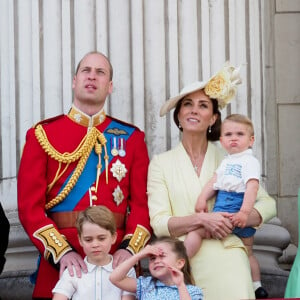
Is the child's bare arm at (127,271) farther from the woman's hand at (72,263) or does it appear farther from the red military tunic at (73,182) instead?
the red military tunic at (73,182)

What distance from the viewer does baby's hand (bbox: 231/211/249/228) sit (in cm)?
686

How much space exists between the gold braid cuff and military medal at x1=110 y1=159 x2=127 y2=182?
60 millimetres

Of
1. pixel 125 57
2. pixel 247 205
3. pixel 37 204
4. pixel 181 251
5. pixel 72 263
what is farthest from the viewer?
pixel 125 57

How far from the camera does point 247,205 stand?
270 inches

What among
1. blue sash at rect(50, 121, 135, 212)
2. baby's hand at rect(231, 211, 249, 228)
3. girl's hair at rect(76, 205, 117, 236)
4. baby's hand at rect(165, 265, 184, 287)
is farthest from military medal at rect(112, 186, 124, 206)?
baby's hand at rect(165, 265, 184, 287)

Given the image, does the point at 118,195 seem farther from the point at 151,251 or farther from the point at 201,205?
the point at 151,251

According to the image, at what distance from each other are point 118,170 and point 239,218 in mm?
688

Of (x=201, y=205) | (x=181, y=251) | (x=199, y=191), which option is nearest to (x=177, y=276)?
(x=181, y=251)

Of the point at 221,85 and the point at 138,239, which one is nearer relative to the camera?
the point at 138,239

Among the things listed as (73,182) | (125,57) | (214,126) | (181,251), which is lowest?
(181,251)

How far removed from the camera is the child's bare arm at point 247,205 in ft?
22.5

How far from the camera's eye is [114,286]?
6656 millimetres

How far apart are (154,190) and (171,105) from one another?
18.7 inches

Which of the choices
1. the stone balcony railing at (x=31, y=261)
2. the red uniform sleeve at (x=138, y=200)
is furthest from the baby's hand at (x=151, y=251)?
the stone balcony railing at (x=31, y=261)
